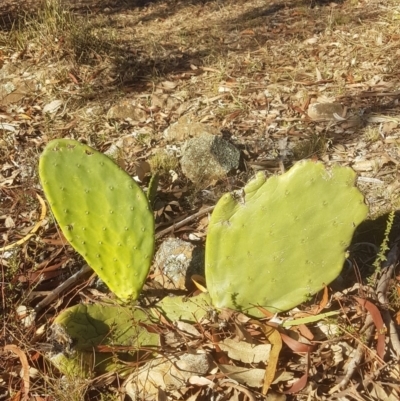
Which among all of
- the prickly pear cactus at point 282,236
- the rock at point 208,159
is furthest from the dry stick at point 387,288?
the rock at point 208,159

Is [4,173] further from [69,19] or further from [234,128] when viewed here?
[69,19]

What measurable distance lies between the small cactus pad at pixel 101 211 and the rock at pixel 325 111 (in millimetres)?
1767

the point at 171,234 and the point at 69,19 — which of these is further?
the point at 69,19

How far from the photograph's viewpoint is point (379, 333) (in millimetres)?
1737

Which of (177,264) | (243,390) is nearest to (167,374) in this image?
(243,390)

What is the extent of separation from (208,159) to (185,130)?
0.55 meters

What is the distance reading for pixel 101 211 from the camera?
6.22ft

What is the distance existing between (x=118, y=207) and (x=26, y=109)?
2.30 metres

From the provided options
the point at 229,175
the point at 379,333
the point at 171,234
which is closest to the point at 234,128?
the point at 229,175

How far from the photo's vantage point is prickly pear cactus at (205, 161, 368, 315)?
169 cm

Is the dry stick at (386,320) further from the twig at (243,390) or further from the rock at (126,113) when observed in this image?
the rock at (126,113)

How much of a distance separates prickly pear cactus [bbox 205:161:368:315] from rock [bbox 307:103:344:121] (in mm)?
1677

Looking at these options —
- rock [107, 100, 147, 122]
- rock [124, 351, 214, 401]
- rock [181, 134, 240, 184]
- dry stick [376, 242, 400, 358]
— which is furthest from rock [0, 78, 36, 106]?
dry stick [376, 242, 400, 358]

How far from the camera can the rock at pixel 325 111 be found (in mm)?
3299
